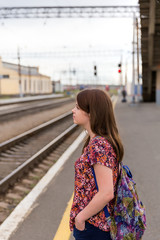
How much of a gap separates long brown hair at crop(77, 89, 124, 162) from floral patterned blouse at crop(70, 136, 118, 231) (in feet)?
0.16

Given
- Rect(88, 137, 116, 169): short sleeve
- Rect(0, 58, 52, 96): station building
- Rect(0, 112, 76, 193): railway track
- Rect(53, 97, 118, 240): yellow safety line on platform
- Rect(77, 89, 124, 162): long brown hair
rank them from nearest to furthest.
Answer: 1. Rect(88, 137, 116, 169): short sleeve
2. Rect(77, 89, 124, 162): long brown hair
3. Rect(53, 97, 118, 240): yellow safety line on platform
4. Rect(0, 112, 76, 193): railway track
5. Rect(0, 58, 52, 96): station building

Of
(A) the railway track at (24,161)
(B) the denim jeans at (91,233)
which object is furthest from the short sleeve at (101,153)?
(A) the railway track at (24,161)

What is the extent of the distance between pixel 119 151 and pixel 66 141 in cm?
1015

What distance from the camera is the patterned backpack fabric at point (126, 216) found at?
1.83 meters

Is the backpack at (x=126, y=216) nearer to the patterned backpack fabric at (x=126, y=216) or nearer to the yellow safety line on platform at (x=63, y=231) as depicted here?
the patterned backpack fabric at (x=126, y=216)

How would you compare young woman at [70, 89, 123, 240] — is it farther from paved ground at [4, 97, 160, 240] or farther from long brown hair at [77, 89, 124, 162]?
paved ground at [4, 97, 160, 240]

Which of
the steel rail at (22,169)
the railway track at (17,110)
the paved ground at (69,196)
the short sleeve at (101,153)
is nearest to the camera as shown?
the short sleeve at (101,153)

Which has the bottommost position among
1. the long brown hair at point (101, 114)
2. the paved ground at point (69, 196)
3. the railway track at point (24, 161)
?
the railway track at point (24, 161)

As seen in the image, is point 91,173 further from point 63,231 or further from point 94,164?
point 63,231

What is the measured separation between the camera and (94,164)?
179cm

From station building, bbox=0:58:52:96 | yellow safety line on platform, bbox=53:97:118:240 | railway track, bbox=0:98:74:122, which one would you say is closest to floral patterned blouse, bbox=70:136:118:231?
yellow safety line on platform, bbox=53:97:118:240

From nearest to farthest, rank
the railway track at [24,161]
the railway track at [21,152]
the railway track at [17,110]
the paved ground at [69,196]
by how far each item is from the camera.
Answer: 1. the paved ground at [69,196]
2. the railway track at [24,161]
3. the railway track at [21,152]
4. the railway track at [17,110]

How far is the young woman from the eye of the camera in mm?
1791

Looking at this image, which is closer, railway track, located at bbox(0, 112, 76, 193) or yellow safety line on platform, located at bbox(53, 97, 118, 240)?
yellow safety line on platform, located at bbox(53, 97, 118, 240)
